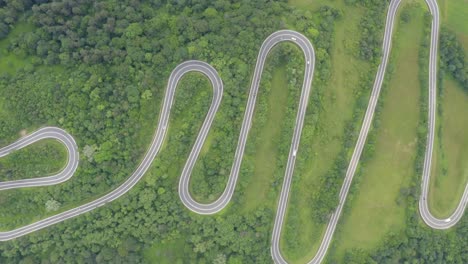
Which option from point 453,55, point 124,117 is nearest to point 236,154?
point 124,117

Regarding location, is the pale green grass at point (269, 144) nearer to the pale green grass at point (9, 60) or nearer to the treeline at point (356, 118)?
the treeline at point (356, 118)

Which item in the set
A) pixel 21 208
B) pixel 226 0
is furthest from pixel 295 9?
pixel 21 208

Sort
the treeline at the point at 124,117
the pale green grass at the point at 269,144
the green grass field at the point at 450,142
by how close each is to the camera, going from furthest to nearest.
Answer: the green grass field at the point at 450,142, the pale green grass at the point at 269,144, the treeline at the point at 124,117

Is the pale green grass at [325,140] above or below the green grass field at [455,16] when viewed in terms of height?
below

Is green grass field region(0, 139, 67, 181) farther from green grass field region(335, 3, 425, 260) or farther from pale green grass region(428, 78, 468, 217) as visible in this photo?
pale green grass region(428, 78, 468, 217)

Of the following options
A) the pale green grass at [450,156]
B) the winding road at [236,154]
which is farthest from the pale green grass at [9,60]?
the pale green grass at [450,156]

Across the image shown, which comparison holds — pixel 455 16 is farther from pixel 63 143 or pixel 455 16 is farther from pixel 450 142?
pixel 63 143

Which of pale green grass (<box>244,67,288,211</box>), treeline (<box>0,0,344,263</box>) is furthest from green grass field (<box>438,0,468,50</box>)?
pale green grass (<box>244,67,288,211</box>)
